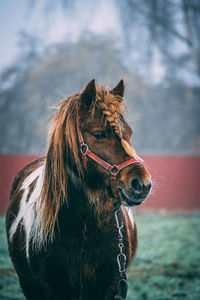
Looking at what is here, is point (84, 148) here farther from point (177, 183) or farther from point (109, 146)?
point (177, 183)

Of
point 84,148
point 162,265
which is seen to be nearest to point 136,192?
point 84,148

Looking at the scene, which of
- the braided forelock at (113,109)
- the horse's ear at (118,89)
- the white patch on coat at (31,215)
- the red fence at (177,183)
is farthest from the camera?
the red fence at (177,183)

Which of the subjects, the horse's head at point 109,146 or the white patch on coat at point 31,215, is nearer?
the horse's head at point 109,146

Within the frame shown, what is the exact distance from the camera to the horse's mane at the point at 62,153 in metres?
1.79

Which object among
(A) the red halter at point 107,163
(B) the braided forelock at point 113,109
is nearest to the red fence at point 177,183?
(B) the braided forelock at point 113,109

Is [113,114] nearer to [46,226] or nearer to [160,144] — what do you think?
[46,226]

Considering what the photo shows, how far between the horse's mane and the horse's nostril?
256 mm

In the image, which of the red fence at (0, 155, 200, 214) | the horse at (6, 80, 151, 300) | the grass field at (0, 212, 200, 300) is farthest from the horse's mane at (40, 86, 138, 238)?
the red fence at (0, 155, 200, 214)

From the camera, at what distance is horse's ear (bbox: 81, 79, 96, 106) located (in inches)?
70.6

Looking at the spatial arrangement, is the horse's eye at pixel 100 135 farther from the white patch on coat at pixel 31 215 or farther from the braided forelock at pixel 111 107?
the white patch on coat at pixel 31 215

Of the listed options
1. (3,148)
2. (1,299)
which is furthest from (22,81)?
(1,299)

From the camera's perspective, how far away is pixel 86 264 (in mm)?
1805

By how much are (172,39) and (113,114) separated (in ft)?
29.4

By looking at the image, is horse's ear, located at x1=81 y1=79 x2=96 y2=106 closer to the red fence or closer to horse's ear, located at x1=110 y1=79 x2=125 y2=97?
horse's ear, located at x1=110 y1=79 x2=125 y2=97
